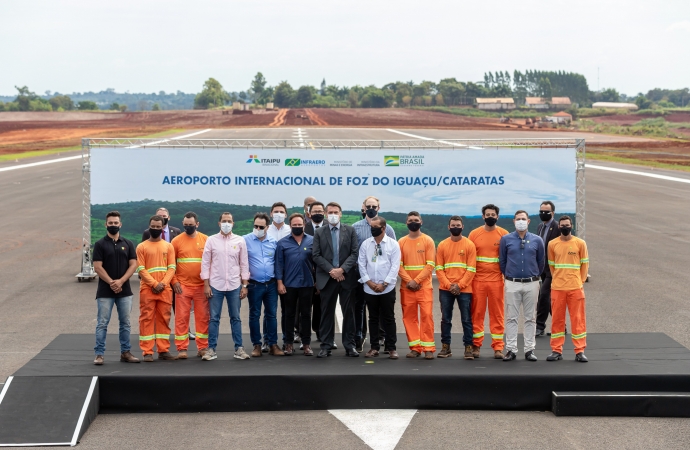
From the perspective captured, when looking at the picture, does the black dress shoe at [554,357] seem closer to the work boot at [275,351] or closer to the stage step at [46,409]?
the work boot at [275,351]

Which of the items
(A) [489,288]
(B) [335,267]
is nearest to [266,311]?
(B) [335,267]

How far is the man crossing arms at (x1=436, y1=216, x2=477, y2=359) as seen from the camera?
10.5 m

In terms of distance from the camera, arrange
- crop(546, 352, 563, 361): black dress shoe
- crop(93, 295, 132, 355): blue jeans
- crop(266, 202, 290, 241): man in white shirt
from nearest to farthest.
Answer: crop(93, 295, 132, 355): blue jeans, crop(546, 352, 563, 361): black dress shoe, crop(266, 202, 290, 241): man in white shirt

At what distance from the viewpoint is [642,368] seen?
9.63 m

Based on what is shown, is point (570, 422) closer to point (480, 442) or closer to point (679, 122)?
point (480, 442)

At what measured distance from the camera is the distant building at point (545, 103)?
575 feet

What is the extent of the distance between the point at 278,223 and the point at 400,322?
166 inches

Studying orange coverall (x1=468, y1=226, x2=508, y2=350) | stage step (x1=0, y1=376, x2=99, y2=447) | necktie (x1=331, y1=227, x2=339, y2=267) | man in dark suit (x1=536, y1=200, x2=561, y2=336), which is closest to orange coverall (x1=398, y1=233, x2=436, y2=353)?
orange coverall (x1=468, y1=226, x2=508, y2=350)

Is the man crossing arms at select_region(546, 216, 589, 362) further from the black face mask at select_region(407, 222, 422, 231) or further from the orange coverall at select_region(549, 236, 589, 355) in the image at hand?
the black face mask at select_region(407, 222, 422, 231)

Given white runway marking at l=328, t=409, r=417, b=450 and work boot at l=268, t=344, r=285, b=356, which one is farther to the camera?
work boot at l=268, t=344, r=285, b=356

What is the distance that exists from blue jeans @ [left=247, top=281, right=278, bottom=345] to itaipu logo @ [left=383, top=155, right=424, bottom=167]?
7945 mm

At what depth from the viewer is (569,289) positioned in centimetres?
1034

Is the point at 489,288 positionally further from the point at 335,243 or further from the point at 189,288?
the point at 189,288

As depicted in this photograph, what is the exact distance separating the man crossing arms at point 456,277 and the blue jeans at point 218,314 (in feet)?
8.80
